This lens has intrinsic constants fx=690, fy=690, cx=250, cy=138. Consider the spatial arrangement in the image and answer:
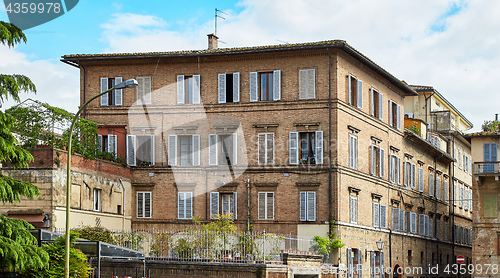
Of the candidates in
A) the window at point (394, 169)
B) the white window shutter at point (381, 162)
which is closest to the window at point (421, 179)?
the window at point (394, 169)

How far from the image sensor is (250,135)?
38375mm

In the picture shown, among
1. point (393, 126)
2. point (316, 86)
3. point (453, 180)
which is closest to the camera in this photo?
point (316, 86)

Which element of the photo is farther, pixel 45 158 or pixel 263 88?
pixel 263 88

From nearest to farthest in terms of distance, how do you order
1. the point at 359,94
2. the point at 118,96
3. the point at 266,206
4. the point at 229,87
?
the point at 266,206, the point at 229,87, the point at 118,96, the point at 359,94

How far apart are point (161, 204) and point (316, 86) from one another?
11.0 metres

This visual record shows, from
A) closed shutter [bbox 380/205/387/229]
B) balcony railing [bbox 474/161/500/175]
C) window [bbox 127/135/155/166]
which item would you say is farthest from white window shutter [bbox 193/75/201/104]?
balcony railing [bbox 474/161/500/175]

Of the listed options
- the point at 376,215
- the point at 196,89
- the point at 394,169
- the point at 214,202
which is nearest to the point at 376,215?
the point at 376,215

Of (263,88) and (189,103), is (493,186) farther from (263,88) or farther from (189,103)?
(189,103)

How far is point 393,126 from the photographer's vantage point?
45.9 meters

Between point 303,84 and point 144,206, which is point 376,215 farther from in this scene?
point 144,206

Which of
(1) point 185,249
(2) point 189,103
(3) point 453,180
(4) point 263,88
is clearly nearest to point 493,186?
(3) point 453,180

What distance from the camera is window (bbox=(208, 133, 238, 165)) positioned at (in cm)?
3866

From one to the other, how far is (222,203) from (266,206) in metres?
2.58

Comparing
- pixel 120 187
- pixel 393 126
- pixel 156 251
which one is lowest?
pixel 156 251
